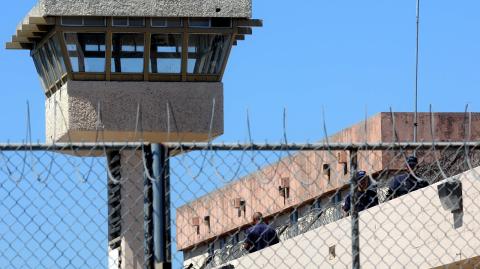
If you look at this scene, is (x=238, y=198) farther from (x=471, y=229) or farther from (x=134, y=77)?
(x=471, y=229)

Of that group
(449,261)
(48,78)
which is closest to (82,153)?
(449,261)

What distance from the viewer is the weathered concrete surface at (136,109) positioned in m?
28.3

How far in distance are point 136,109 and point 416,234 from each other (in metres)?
16.5

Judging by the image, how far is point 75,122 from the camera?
28266mm

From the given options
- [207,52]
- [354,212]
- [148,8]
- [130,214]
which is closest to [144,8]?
[148,8]

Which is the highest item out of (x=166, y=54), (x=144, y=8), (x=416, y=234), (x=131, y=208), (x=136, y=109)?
(x=144, y=8)

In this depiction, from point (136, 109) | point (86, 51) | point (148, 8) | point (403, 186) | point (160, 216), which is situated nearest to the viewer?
point (160, 216)

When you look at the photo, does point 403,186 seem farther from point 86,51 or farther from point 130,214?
point 86,51

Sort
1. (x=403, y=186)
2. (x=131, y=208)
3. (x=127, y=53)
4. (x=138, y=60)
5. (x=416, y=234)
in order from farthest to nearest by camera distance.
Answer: (x=127, y=53)
(x=138, y=60)
(x=403, y=186)
(x=416, y=234)
(x=131, y=208)

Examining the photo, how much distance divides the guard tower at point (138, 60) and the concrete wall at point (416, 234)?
392 inches

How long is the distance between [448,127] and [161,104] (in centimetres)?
674

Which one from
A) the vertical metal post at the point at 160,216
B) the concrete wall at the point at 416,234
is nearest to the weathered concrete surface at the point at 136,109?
the concrete wall at the point at 416,234

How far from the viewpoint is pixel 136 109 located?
1113 inches

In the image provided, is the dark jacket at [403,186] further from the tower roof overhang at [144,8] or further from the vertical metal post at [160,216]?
the tower roof overhang at [144,8]
